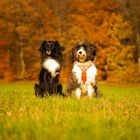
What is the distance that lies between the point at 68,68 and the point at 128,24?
270 inches

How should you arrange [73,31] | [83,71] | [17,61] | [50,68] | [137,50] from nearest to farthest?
[83,71], [50,68], [73,31], [137,50], [17,61]

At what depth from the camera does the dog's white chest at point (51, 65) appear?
1311 cm

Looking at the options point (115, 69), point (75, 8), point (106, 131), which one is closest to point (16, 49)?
point (75, 8)

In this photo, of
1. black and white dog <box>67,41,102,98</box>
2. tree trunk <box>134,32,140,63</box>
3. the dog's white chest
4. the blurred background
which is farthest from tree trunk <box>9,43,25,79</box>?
black and white dog <box>67,41,102,98</box>

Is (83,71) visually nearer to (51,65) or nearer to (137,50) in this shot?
(51,65)

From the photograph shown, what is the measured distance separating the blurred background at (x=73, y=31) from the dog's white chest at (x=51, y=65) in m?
28.1

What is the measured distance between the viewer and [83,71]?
12.3 meters

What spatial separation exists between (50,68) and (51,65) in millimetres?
82

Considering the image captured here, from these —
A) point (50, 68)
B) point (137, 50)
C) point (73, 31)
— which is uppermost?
point (73, 31)

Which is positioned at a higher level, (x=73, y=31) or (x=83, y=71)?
(x=73, y=31)

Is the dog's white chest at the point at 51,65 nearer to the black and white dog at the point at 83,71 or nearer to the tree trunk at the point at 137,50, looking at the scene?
the black and white dog at the point at 83,71

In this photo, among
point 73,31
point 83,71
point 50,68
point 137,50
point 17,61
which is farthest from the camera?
point 17,61

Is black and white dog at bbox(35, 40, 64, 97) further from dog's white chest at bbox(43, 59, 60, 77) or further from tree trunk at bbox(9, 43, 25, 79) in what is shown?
tree trunk at bbox(9, 43, 25, 79)

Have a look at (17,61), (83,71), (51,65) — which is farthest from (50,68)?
(17,61)
